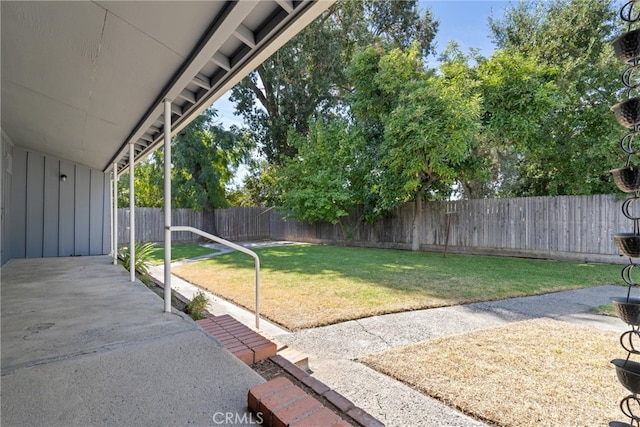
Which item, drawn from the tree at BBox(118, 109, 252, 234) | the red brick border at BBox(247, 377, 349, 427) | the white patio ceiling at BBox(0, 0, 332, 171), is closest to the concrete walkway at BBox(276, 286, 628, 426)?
the red brick border at BBox(247, 377, 349, 427)

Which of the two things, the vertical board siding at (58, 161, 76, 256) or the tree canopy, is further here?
the tree canopy

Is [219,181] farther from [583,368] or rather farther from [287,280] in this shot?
[583,368]

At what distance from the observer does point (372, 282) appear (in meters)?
5.78

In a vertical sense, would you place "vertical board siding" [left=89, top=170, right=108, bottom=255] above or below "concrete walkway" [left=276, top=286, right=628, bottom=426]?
above

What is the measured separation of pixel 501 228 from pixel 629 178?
897 cm

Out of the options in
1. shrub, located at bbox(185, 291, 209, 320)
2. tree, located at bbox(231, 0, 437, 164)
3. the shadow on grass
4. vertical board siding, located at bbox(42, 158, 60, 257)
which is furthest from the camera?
tree, located at bbox(231, 0, 437, 164)

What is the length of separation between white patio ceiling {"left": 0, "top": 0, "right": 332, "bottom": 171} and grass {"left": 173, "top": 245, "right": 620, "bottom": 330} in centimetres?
268

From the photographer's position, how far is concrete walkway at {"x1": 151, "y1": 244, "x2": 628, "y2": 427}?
2.09 meters

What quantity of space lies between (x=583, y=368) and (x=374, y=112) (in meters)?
9.99

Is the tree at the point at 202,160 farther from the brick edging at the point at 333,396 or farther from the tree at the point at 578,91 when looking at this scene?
the brick edging at the point at 333,396

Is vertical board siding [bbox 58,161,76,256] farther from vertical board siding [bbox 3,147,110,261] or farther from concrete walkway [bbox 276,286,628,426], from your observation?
concrete walkway [bbox 276,286,628,426]

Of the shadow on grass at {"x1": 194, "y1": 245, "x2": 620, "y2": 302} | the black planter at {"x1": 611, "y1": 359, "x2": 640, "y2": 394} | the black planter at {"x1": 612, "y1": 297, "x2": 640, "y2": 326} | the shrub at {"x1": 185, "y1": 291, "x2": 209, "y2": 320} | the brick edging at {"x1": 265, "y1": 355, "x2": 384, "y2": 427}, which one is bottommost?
the shadow on grass at {"x1": 194, "y1": 245, "x2": 620, "y2": 302}

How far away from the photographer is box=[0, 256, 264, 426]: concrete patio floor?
5.33 ft

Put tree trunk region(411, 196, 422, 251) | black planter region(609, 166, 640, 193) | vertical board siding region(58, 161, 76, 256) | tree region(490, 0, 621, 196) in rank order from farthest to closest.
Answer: tree trunk region(411, 196, 422, 251)
tree region(490, 0, 621, 196)
vertical board siding region(58, 161, 76, 256)
black planter region(609, 166, 640, 193)
